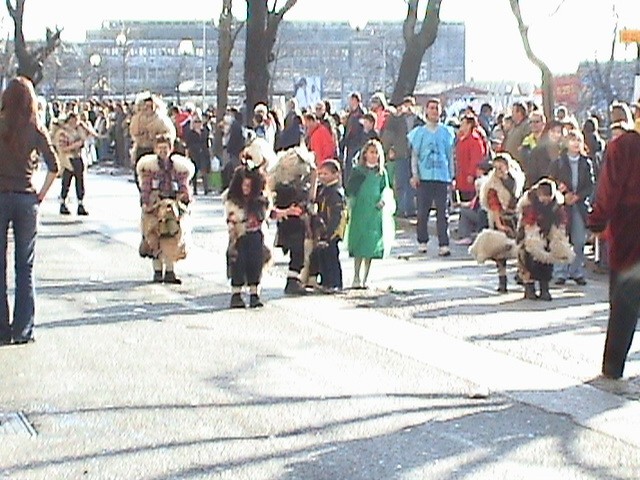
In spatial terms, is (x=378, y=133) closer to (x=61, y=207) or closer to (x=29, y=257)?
(x=61, y=207)

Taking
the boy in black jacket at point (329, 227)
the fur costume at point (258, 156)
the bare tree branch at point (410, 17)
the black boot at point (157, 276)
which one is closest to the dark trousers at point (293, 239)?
the boy in black jacket at point (329, 227)

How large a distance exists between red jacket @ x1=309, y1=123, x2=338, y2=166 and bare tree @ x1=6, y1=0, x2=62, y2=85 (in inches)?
611

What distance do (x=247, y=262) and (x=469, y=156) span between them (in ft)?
23.6

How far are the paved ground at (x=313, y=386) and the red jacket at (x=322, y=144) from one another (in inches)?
292

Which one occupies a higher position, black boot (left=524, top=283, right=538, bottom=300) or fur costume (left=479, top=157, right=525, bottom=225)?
fur costume (left=479, top=157, right=525, bottom=225)

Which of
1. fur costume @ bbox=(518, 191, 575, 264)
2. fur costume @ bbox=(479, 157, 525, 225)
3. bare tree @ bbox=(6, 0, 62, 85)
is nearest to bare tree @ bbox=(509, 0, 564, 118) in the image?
fur costume @ bbox=(479, 157, 525, 225)

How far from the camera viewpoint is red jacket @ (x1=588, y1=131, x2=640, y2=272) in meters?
9.71

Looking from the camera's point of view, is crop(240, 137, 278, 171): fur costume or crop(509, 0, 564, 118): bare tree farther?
crop(509, 0, 564, 118): bare tree

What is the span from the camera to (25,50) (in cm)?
3872

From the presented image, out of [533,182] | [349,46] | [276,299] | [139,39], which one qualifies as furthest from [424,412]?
[139,39]

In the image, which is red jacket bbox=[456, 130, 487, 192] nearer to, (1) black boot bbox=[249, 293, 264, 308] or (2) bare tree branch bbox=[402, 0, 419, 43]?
(1) black boot bbox=[249, 293, 264, 308]

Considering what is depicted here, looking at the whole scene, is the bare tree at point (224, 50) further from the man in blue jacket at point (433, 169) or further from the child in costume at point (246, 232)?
the child in costume at point (246, 232)

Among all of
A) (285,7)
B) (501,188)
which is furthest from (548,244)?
(285,7)

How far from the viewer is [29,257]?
10.9m
